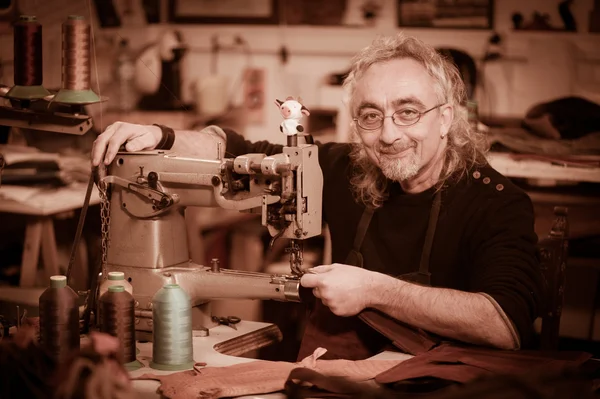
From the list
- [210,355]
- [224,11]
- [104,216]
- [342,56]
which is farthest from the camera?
[224,11]

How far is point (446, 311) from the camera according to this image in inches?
86.6

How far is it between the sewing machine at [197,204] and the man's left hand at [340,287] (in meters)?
0.05

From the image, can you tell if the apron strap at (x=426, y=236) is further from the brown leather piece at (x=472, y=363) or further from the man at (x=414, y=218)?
the brown leather piece at (x=472, y=363)

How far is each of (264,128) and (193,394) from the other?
13.4 ft

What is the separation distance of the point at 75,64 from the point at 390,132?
928 millimetres

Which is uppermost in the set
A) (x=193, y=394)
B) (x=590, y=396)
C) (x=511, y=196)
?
(x=511, y=196)

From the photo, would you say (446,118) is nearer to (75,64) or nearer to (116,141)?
(116,141)

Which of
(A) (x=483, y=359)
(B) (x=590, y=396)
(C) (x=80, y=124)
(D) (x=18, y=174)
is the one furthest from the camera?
(D) (x=18, y=174)

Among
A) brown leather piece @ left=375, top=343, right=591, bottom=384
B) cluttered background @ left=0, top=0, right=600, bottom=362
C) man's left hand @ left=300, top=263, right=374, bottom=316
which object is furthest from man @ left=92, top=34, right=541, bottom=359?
cluttered background @ left=0, top=0, right=600, bottom=362

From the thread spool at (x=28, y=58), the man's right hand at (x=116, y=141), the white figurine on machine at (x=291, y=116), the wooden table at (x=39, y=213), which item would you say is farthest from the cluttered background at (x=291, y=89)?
the white figurine on machine at (x=291, y=116)

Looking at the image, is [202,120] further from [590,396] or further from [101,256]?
[590,396]

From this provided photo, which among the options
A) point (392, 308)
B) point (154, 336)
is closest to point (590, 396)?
point (392, 308)

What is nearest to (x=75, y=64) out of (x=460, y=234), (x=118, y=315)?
(x=118, y=315)

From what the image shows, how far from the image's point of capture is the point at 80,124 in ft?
7.80
